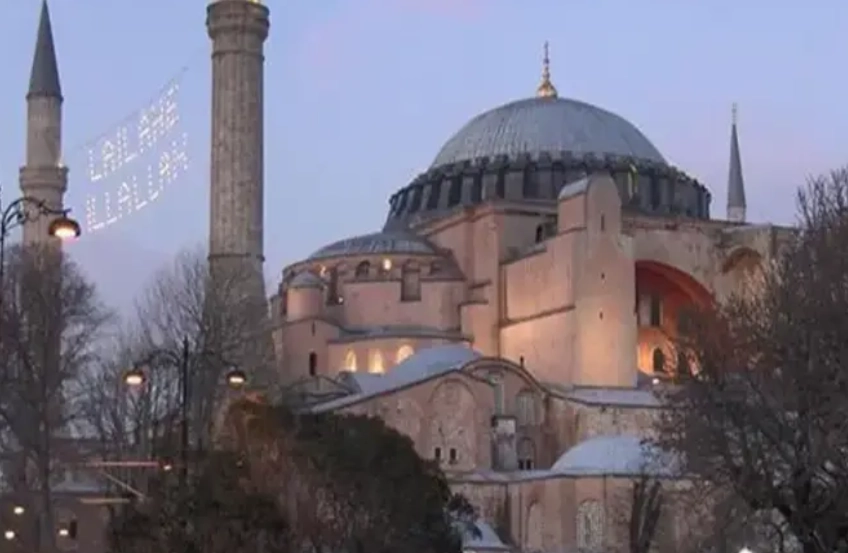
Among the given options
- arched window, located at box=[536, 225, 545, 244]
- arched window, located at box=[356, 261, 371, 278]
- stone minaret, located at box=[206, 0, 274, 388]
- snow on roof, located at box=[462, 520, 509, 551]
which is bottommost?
snow on roof, located at box=[462, 520, 509, 551]

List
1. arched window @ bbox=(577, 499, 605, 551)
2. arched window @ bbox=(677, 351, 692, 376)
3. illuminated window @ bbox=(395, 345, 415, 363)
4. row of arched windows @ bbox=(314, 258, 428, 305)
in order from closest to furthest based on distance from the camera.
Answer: arched window @ bbox=(677, 351, 692, 376) < arched window @ bbox=(577, 499, 605, 551) < illuminated window @ bbox=(395, 345, 415, 363) < row of arched windows @ bbox=(314, 258, 428, 305)

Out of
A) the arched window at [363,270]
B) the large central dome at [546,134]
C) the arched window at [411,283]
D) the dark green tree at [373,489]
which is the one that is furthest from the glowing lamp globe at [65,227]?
the large central dome at [546,134]

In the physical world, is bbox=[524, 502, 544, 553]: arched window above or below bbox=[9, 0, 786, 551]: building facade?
below

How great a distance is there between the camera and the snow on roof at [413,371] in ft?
190

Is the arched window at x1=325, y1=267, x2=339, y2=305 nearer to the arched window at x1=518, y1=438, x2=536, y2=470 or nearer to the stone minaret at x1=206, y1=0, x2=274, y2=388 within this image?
the stone minaret at x1=206, y1=0, x2=274, y2=388

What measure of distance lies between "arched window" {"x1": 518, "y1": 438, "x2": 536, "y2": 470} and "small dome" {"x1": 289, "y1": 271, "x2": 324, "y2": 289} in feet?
36.7

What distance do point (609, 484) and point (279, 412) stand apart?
72.7ft

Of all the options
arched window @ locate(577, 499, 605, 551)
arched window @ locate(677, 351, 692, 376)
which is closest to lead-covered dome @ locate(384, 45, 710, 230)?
arched window @ locate(577, 499, 605, 551)

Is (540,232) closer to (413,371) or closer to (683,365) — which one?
(413,371)

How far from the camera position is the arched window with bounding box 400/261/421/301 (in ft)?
219

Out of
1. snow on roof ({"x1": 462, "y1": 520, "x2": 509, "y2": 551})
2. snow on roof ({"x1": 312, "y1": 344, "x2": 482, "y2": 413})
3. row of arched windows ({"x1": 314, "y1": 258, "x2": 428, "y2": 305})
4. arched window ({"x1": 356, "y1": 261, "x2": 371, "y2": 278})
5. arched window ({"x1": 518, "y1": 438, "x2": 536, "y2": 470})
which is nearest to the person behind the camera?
snow on roof ({"x1": 462, "y1": 520, "x2": 509, "y2": 551})

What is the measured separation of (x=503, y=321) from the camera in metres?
64.3

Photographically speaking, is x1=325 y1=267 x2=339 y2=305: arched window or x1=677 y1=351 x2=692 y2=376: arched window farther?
x1=325 y1=267 x2=339 y2=305: arched window

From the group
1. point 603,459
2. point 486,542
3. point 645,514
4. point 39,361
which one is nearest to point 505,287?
point 603,459
